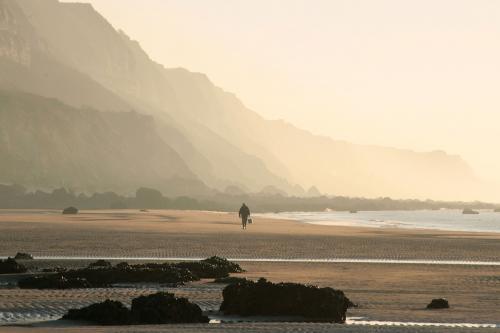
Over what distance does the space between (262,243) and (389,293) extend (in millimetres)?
26828

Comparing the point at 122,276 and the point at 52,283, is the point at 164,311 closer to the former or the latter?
the point at 52,283

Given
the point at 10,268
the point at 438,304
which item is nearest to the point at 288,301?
the point at 438,304

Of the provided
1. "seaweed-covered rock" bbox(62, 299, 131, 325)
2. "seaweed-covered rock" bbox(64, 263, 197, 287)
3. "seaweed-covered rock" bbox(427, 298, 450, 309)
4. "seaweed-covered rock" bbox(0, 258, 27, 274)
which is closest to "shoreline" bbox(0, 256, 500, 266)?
"seaweed-covered rock" bbox(0, 258, 27, 274)

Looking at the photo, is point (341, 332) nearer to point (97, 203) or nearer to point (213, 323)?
point (213, 323)

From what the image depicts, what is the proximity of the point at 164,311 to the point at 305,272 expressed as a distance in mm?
14996

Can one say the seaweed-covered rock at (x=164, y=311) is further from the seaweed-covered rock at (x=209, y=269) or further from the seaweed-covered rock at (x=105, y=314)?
the seaweed-covered rock at (x=209, y=269)

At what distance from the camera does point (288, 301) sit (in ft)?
69.6

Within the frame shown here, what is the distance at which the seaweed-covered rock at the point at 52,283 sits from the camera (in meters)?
27.2

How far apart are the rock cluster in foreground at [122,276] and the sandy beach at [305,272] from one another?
74 centimetres

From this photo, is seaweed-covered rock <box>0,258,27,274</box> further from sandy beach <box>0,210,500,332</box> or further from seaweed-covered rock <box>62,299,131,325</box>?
seaweed-covered rock <box>62,299,131,325</box>

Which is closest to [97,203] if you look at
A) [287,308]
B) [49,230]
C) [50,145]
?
[50,145]

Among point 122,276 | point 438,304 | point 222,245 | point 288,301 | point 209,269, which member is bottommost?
point 438,304

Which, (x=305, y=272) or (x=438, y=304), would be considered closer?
(x=438, y=304)

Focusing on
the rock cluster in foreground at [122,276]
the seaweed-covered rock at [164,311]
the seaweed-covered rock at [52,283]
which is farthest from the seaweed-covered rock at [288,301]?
the rock cluster in foreground at [122,276]
